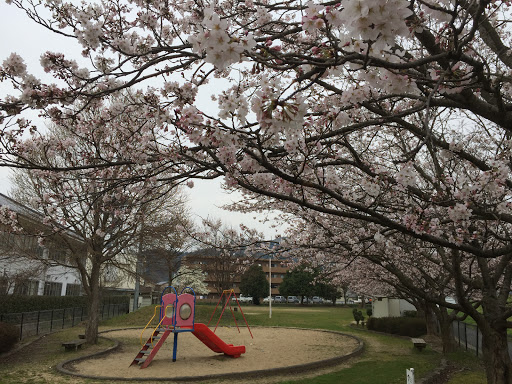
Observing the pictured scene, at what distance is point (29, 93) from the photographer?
3541mm

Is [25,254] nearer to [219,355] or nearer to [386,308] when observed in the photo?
[219,355]

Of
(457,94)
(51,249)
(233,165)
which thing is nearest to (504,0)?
(457,94)

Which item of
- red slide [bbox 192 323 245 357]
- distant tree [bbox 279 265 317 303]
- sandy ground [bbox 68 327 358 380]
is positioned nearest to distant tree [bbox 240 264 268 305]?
distant tree [bbox 279 265 317 303]

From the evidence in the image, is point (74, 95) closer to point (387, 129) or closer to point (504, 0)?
point (504, 0)

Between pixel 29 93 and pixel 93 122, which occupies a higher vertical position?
pixel 93 122

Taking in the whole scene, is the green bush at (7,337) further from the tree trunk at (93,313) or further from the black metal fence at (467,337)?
the black metal fence at (467,337)

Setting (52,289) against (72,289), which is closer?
(52,289)

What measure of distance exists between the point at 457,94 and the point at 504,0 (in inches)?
29.5

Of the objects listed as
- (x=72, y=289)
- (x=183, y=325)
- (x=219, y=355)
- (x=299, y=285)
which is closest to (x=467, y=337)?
(x=219, y=355)

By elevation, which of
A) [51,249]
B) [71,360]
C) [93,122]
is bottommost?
[71,360]

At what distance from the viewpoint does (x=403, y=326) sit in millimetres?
18922

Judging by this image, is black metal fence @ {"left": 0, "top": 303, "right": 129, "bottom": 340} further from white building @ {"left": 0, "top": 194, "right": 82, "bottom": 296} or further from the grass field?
white building @ {"left": 0, "top": 194, "right": 82, "bottom": 296}

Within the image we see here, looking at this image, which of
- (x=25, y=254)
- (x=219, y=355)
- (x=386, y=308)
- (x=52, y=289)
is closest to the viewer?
(x=219, y=355)

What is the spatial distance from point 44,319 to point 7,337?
5.57 meters
